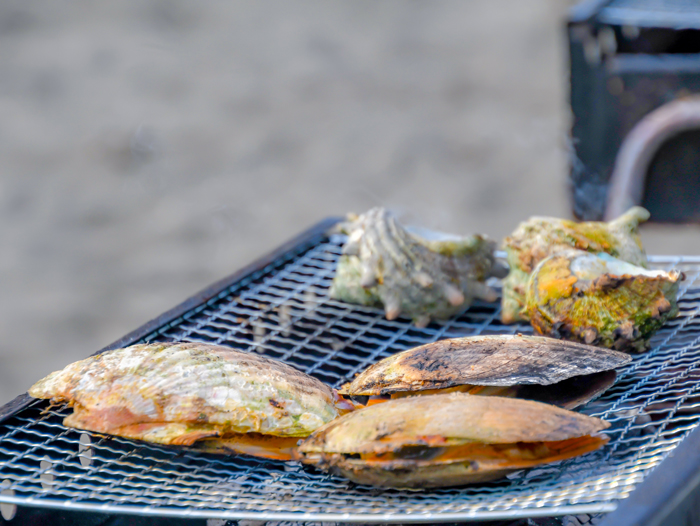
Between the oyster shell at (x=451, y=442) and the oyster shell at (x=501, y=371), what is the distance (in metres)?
0.13

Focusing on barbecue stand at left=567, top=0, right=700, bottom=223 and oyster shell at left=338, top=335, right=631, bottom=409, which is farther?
barbecue stand at left=567, top=0, right=700, bottom=223

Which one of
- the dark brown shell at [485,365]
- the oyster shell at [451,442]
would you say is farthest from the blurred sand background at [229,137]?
the oyster shell at [451,442]

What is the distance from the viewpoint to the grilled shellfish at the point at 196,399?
122 cm

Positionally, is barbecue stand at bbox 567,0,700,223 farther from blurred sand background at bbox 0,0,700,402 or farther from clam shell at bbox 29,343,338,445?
clam shell at bbox 29,343,338,445

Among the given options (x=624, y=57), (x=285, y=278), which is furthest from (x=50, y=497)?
(x=624, y=57)

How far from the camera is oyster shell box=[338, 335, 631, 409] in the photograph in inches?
49.7

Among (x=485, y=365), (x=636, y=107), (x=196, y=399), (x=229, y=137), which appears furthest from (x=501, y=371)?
(x=229, y=137)

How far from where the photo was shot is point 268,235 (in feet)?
17.4

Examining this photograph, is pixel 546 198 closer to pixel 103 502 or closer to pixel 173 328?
pixel 173 328

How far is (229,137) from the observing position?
641cm

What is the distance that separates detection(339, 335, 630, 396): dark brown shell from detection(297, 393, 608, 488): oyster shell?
131 millimetres

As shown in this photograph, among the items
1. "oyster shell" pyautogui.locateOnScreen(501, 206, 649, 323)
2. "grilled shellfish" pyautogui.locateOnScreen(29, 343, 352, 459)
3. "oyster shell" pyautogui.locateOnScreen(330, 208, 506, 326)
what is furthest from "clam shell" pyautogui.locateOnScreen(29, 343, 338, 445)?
"oyster shell" pyautogui.locateOnScreen(501, 206, 649, 323)

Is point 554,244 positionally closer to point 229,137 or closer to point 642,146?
point 642,146

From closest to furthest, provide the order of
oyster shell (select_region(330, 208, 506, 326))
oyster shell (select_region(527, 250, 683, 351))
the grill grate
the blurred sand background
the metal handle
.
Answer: the grill grate
oyster shell (select_region(527, 250, 683, 351))
oyster shell (select_region(330, 208, 506, 326))
the metal handle
the blurred sand background
